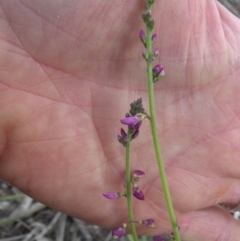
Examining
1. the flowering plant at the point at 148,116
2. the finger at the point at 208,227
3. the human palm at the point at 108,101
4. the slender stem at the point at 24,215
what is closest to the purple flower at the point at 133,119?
the flowering plant at the point at 148,116

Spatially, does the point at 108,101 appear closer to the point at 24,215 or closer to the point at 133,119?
the point at 133,119

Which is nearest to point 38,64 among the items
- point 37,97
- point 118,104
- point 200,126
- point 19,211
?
point 37,97

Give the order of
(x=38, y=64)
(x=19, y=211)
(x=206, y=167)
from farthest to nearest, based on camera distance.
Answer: (x=19, y=211), (x=206, y=167), (x=38, y=64)

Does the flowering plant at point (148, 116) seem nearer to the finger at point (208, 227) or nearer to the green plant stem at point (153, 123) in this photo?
the green plant stem at point (153, 123)

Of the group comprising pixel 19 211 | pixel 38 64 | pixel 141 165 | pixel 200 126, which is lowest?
pixel 19 211

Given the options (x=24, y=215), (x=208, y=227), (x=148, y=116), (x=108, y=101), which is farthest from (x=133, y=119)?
(x=24, y=215)

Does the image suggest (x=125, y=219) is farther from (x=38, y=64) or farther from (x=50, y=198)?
(x=38, y=64)
